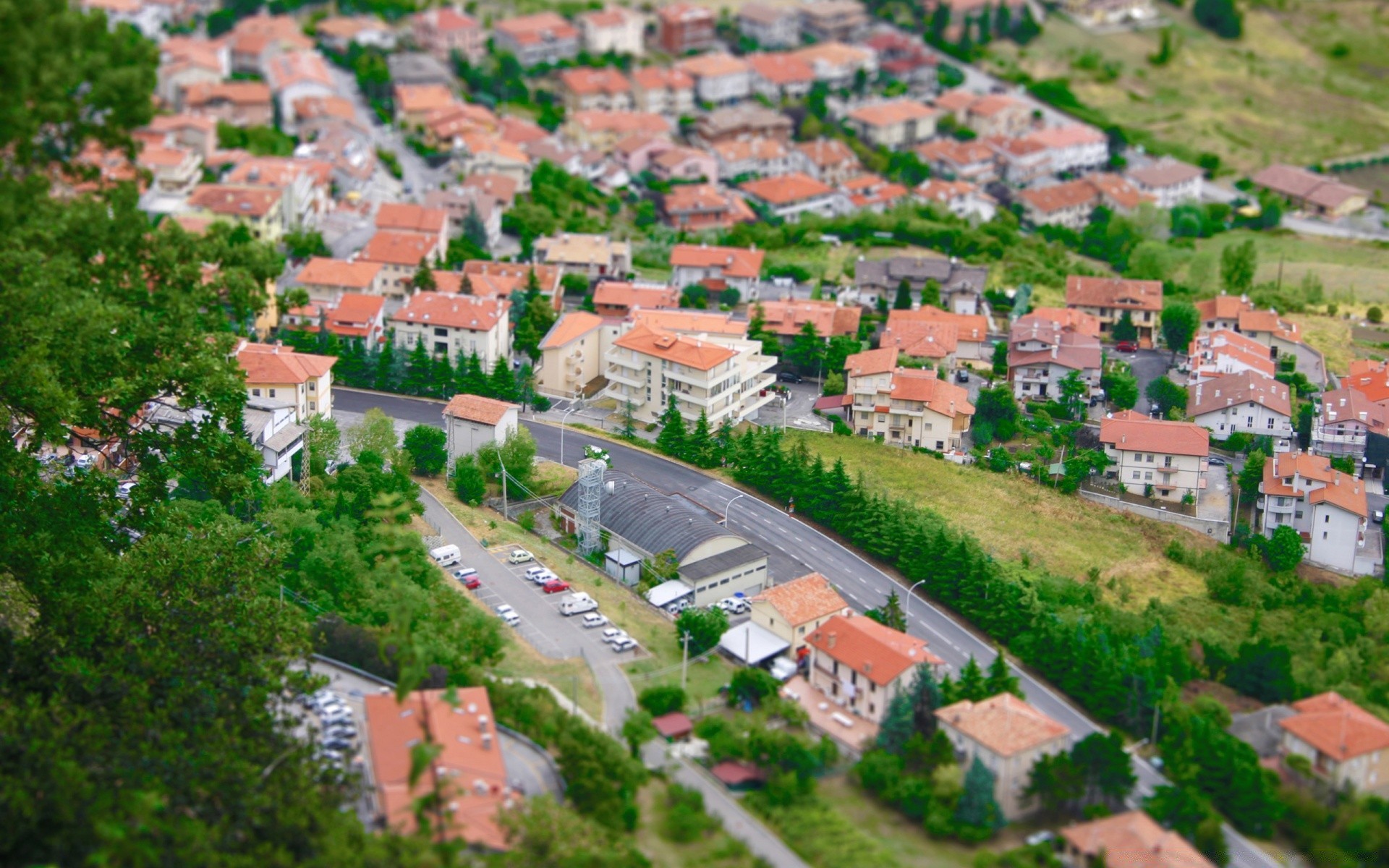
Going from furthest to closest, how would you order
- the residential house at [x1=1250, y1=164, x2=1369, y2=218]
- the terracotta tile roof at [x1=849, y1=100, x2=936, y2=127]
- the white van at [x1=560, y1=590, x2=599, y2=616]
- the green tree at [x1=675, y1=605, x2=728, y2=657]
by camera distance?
1. the terracotta tile roof at [x1=849, y1=100, x2=936, y2=127]
2. the residential house at [x1=1250, y1=164, x2=1369, y2=218]
3. the white van at [x1=560, y1=590, x2=599, y2=616]
4. the green tree at [x1=675, y1=605, x2=728, y2=657]

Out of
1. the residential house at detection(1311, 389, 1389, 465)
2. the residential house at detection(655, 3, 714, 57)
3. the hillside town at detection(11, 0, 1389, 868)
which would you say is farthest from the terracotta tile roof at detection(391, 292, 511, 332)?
the residential house at detection(655, 3, 714, 57)

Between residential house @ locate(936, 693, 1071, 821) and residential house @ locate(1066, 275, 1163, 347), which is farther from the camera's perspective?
residential house @ locate(1066, 275, 1163, 347)

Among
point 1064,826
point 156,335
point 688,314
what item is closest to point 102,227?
point 156,335

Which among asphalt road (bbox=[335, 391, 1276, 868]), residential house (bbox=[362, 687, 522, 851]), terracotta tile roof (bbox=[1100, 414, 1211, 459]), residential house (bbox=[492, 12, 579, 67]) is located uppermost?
residential house (bbox=[492, 12, 579, 67])

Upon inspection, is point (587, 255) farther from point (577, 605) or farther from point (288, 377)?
point (577, 605)

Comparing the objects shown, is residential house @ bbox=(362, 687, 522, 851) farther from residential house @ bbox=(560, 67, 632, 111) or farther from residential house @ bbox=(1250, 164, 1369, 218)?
residential house @ bbox=(1250, 164, 1369, 218)

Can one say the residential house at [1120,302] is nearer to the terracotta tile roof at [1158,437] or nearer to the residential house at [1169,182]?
the terracotta tile roof at [1158,437]

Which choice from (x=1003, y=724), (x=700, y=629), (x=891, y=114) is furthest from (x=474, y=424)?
(x=891, y=114)
